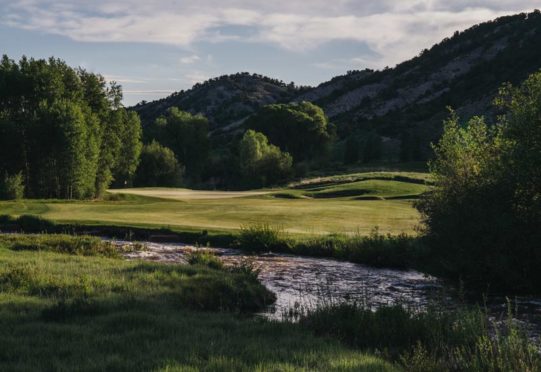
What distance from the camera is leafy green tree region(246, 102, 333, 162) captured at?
407ft

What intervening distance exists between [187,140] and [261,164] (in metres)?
29.1

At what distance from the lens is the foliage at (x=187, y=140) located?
125 metres

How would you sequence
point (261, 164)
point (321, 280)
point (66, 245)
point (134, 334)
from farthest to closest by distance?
point (261, 164) < point (66, 245) < point (321, 280) < point (134, 334)

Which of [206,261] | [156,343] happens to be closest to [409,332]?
[156,343]

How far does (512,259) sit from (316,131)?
106 metres

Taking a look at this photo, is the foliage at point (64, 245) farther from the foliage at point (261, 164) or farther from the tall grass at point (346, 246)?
the foliage at point (261, 164)

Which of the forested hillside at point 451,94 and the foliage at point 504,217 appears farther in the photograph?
the forested hillside at point 451,94

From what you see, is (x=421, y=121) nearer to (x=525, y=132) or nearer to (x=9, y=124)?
(x=9, y=124)

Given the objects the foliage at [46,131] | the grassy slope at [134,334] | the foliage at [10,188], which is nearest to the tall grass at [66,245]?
the grassy slope at [134,334]

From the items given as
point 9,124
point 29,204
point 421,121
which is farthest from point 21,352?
point 421,121

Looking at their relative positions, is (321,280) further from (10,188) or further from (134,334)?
(10,188)

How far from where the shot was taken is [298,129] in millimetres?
125500

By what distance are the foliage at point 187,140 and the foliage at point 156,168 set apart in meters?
17.3

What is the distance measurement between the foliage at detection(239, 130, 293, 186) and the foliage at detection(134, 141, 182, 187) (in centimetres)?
1432
